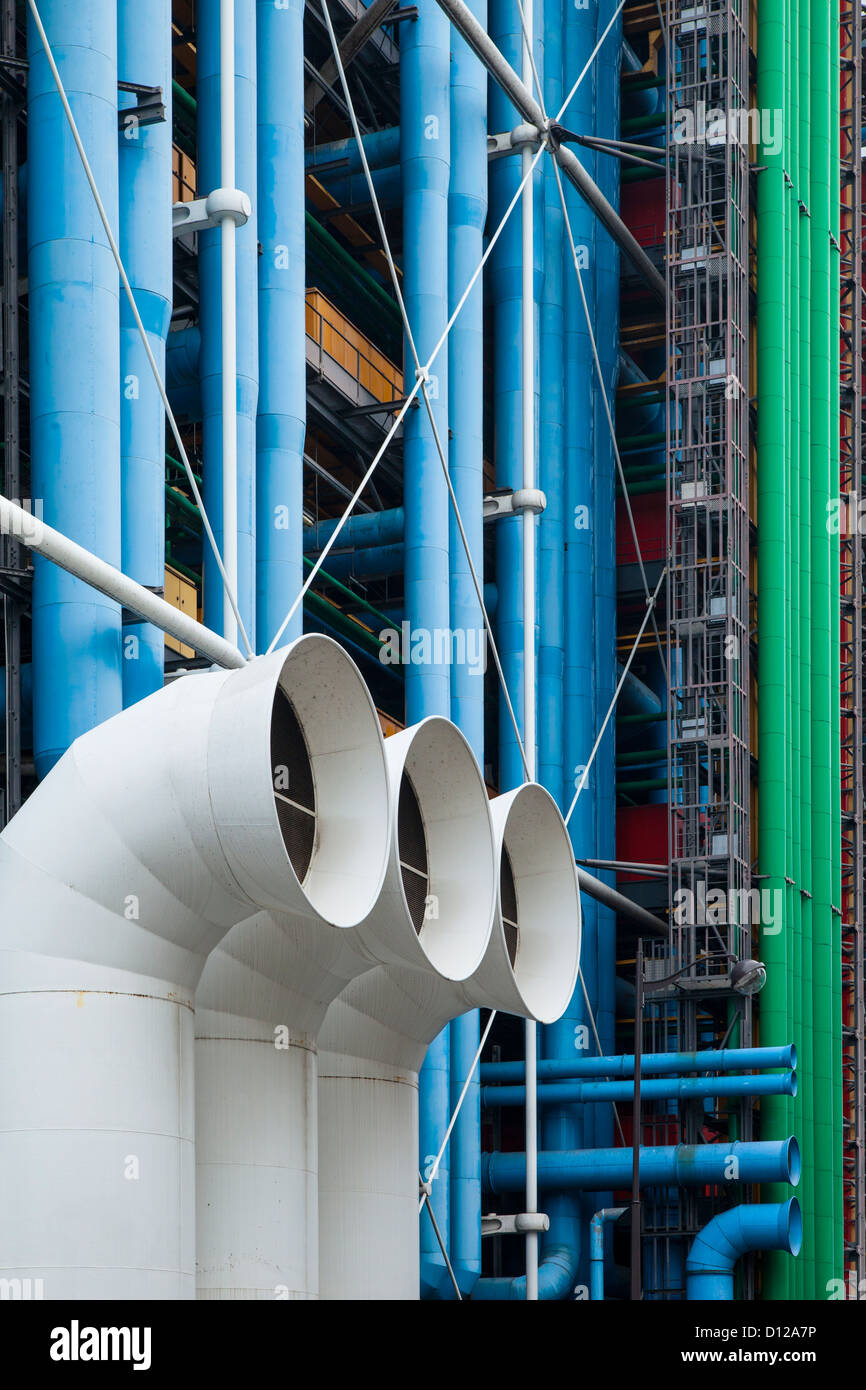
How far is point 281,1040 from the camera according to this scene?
17.3 metres

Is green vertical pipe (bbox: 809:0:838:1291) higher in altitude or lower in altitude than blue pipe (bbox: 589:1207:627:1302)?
higher

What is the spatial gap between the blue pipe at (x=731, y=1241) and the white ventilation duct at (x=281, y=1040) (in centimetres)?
1703

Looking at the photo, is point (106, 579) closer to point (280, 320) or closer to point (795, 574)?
point (280, 320)

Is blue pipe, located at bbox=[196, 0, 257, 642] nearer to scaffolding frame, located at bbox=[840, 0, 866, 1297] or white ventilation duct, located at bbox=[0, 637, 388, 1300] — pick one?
white ventilation duct, located at bbox=[0, 637, 388, 1300]

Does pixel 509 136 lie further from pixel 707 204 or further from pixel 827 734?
pixel 827 734

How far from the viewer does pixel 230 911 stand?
630 inches

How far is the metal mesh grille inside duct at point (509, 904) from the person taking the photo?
2034cm

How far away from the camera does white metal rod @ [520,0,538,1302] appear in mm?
30922

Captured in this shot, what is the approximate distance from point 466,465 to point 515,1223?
11.0 m

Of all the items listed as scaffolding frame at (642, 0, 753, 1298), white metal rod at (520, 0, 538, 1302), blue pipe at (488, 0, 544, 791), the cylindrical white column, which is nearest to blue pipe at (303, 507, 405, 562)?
blue pipe at (488, 0, 544, 791)

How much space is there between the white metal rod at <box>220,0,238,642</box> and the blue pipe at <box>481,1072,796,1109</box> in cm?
1440

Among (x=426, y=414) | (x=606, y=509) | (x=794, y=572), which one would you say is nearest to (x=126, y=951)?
(x=426, y=414)

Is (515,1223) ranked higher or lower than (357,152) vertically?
lower

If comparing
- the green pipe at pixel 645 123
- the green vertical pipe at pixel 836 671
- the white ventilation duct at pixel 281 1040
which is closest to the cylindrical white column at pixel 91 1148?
the white ventilation duct at pixel 281 1040
